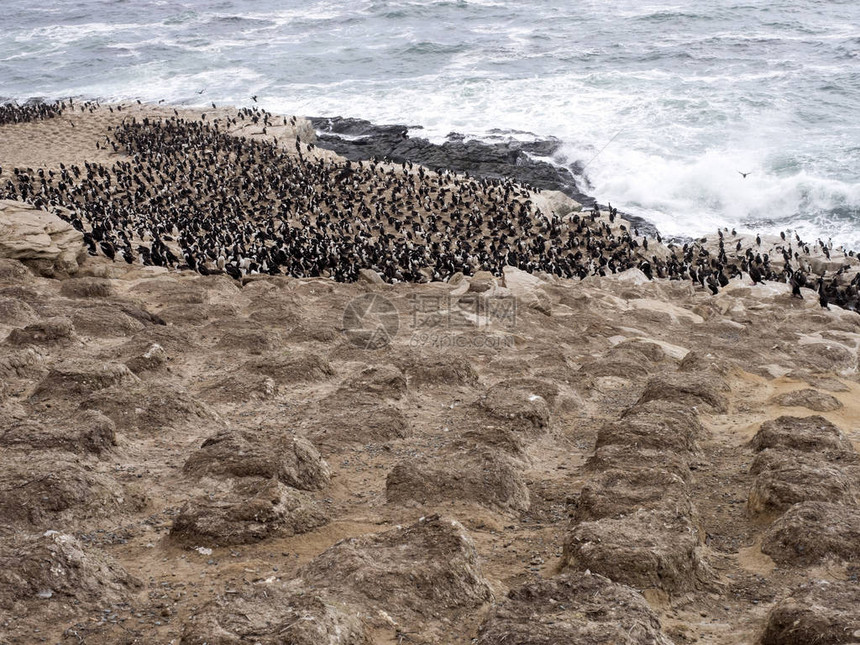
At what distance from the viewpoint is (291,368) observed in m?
13.6

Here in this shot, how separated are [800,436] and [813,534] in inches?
128

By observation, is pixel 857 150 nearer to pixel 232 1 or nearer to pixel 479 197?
pixel 479 197

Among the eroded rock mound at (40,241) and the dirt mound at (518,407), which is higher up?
the eroded rock mound at (40,241)

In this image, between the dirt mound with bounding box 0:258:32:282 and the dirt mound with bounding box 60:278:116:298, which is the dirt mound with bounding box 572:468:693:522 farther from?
the dirt mound with bounding box 0:258:32:282

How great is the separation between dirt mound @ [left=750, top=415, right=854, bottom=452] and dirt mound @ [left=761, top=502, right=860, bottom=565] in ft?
8.39

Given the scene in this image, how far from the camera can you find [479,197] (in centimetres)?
3812

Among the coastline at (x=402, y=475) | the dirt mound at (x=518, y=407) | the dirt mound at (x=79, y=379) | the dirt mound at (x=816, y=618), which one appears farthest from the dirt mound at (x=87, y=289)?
the dirt mound at (x=816, y=618)

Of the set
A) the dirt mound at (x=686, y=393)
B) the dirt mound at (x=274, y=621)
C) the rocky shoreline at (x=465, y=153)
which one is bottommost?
the rocky shoreline at (x=465, y=153)

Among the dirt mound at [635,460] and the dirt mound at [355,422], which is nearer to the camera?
the dirt mound at [635,460]

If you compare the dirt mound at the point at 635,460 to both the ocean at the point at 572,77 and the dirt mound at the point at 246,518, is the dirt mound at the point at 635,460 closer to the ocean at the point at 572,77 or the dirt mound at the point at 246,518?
the dirt mound at the point at 246,518

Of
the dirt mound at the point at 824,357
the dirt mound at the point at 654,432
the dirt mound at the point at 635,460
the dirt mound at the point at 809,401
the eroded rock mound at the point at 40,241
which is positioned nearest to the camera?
the dirt mound at the point at 635,460

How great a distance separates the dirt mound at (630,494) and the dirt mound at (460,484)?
2.41ft

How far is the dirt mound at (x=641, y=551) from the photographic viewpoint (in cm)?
704

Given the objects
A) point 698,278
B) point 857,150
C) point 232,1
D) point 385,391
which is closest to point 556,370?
point 385,391
